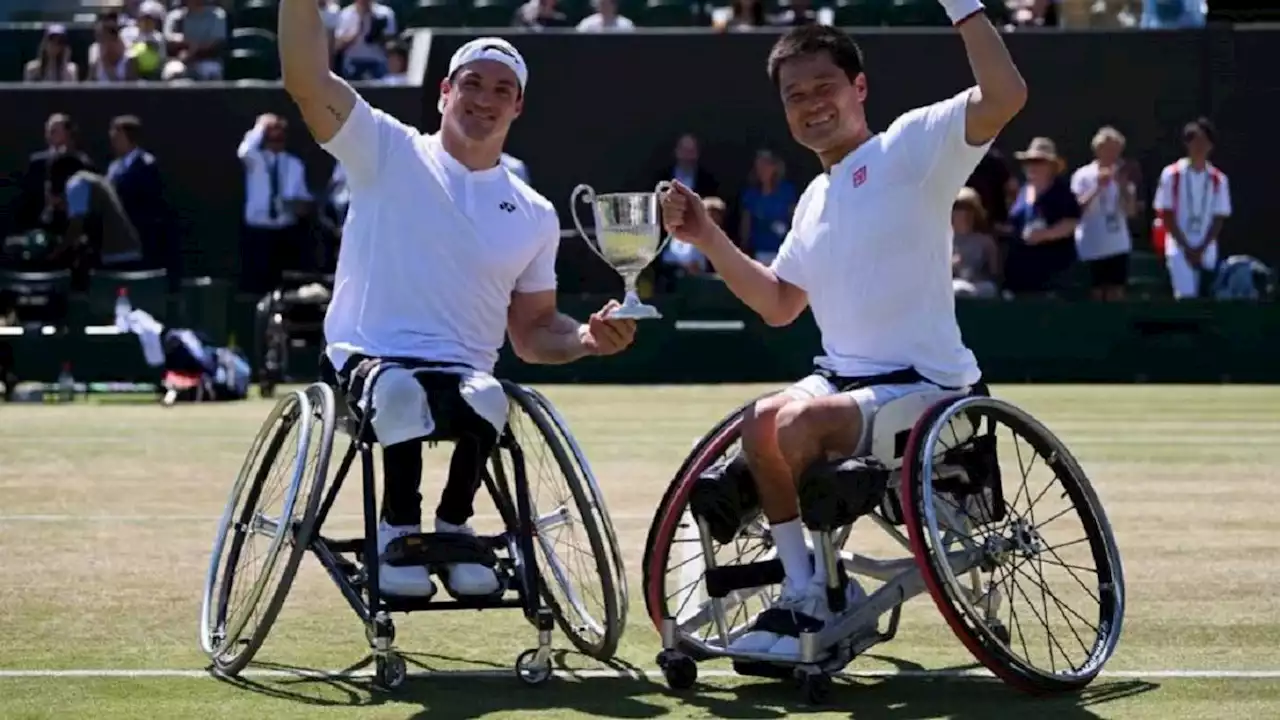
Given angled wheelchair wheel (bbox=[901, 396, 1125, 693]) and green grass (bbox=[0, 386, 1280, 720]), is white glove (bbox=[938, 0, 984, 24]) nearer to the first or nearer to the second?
angled wheelchair wheel (bbox=[901, 396, 1125, 693])

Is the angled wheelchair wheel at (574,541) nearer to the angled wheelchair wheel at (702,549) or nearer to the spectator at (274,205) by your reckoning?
the angled wheelchair wheel at (702,549)

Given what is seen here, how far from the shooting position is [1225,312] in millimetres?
19750

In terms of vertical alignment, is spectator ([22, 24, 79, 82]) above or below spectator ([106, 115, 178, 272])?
above

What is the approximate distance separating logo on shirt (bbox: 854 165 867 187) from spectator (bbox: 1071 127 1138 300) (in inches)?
546

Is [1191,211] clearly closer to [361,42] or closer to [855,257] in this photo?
[361,42]

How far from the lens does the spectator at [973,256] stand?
19844 millimetres

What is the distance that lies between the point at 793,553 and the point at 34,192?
629 inches

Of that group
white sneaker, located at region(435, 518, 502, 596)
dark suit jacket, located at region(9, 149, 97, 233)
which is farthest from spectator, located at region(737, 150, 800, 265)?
white sneaker, located at region(435, 518, 502, 596)

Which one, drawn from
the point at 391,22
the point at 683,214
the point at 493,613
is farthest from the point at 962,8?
the point at 391,22

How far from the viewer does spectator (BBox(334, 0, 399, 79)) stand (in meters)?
22.3

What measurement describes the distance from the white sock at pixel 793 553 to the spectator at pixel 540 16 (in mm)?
16669

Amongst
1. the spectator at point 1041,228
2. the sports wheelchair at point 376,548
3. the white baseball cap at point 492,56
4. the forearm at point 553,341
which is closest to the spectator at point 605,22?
the spectator at point 1041,228

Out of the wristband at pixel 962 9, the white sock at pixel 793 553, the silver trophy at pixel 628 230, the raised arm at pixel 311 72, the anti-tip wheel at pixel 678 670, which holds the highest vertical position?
the wristband at pixel 962 9

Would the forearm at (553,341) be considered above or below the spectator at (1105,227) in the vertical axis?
above
